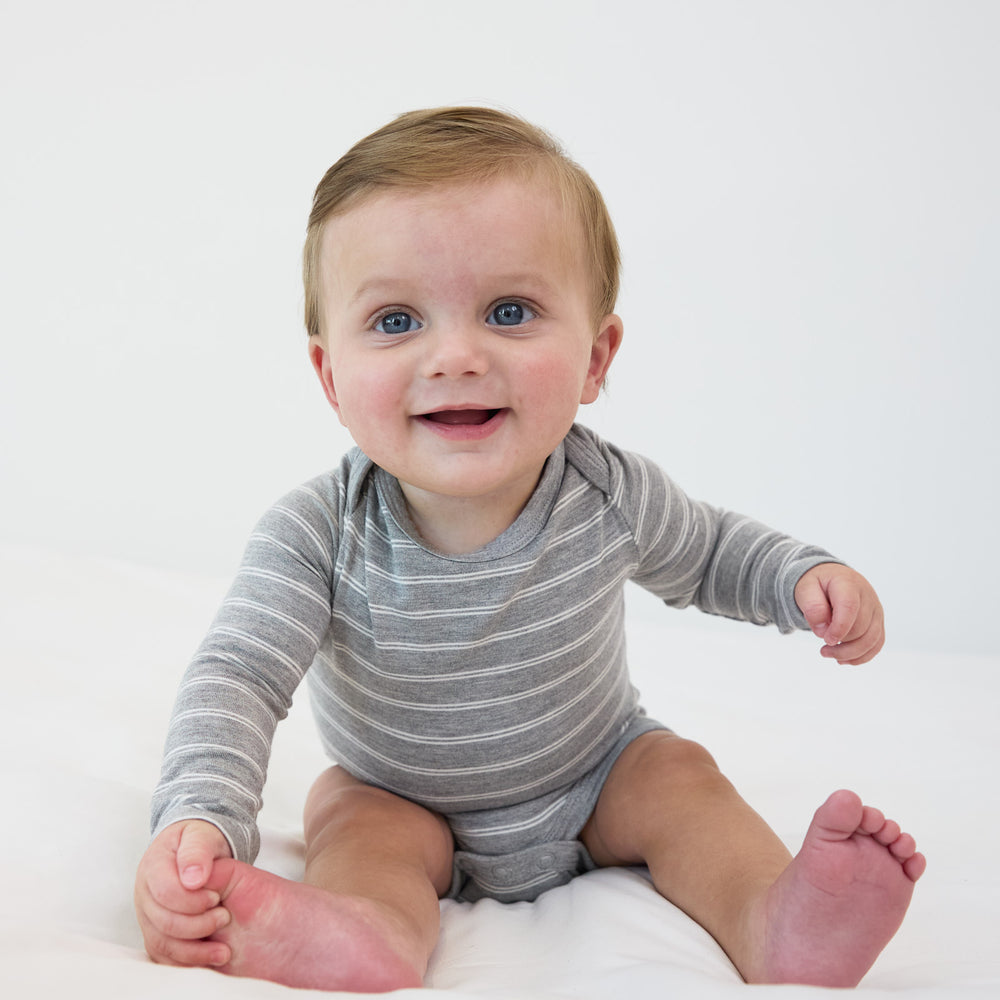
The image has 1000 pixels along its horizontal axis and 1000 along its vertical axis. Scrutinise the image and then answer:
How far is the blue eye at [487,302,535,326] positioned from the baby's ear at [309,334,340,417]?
184 mm

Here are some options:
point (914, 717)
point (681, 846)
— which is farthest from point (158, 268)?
point (681, 846)

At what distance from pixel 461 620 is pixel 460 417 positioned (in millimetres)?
189

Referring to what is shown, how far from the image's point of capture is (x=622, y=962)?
83 cm

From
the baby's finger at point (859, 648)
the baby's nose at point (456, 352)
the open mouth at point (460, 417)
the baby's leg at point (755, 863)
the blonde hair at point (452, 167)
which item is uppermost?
the blonde hair at point (452, 167)

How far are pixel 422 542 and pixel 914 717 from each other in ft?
2.64

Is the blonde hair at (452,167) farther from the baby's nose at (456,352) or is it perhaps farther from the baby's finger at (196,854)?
the baby's finger at (196,854)

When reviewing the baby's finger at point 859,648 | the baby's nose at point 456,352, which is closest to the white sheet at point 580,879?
the baby's finger at point 859,648

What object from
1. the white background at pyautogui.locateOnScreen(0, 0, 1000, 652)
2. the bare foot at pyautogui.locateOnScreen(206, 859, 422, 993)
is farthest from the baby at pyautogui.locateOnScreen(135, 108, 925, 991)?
the white background at pyautogui.locateOnScreen(0, 0, 1000, 652)

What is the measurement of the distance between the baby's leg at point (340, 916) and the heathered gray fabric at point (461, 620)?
11 centimetres

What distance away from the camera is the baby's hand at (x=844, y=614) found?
3.42ft

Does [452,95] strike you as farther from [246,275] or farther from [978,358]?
[978,358]

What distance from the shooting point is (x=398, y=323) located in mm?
966

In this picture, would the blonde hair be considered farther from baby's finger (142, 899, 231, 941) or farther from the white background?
the white background

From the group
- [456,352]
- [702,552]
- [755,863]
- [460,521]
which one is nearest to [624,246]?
[702,552]
